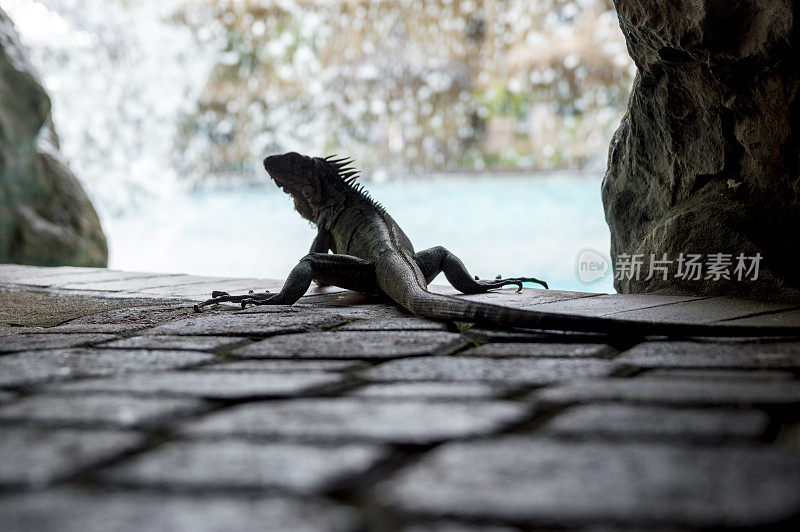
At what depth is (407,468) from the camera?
1.16 m

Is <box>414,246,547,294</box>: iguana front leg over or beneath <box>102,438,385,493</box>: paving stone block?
over

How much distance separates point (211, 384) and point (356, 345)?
636 millimetres

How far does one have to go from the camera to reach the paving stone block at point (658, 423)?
1287 mm

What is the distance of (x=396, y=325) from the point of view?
8.96 ft

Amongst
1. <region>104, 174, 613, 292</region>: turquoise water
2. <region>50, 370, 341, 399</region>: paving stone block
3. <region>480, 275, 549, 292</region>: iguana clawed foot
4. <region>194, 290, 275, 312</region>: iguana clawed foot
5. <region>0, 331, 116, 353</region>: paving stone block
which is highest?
<region>104, 174, 613, 292</region>: turquoise water

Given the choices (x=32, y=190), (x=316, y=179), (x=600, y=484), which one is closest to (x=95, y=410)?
(x=600, y=484)

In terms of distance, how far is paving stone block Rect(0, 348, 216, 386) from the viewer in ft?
6.25

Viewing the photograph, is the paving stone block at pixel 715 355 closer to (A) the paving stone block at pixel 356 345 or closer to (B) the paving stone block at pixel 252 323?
(A) the paving stone block at pixel 356 345

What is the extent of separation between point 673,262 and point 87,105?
18.0m

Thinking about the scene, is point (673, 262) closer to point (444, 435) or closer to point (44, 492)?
point (444, 435)

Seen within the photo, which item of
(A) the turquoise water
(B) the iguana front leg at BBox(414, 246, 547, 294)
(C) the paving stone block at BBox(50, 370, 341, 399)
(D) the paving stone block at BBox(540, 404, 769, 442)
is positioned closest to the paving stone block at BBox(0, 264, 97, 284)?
(B) the iguana front leg at BBox(414, 246, 547, 294)

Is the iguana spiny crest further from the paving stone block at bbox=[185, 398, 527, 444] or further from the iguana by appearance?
the paving stone block at bbox=[185, 398, 527, 444]

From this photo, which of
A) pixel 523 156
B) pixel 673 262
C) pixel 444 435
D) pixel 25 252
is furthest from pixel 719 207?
pixel 523 156

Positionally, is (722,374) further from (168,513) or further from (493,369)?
(168,513)
